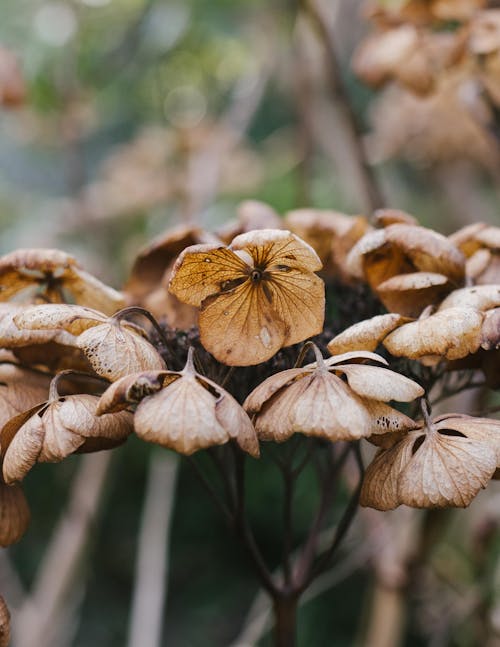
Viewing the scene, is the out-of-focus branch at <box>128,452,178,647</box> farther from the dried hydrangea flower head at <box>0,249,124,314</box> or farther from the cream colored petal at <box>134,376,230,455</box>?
the cream colored petal at <box>134,376,230,455</box>

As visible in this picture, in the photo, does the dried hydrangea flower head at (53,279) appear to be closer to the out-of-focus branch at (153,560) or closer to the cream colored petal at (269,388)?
the cream colored petal at (269,388)

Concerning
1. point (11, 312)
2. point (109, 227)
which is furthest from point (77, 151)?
point (11, 312)

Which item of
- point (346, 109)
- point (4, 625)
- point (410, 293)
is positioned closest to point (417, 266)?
point (410, 293)

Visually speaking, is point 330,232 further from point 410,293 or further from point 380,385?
point 380,385

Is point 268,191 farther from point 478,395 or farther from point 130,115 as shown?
point 478,395

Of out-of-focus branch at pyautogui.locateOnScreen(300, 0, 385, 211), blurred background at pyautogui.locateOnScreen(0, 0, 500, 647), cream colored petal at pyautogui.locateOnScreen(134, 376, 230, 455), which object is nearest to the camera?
cream colored petal at pyautogui.locateOnScreen(134, 376, 230, 455)

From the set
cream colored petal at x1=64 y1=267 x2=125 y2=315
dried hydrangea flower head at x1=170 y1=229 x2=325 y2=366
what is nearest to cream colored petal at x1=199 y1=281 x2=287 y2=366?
dried hydrangea flower head at x1=170 y1=229 x2=325 y2=366

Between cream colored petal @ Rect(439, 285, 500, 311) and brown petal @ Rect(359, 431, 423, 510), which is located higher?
cream colored petal @ Rect(439, 285, 500, 311)
